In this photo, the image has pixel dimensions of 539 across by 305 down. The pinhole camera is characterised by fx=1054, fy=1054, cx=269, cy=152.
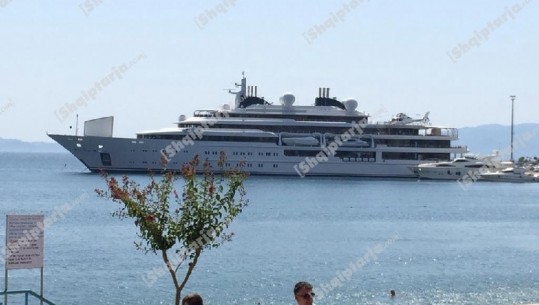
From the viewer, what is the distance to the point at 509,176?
115m

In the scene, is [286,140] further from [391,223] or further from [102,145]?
[391,223]

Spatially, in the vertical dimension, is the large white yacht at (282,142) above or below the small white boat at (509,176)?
above

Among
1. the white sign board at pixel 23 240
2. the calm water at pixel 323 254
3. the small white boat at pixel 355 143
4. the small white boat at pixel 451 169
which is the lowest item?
the calm water at pixel 323 254

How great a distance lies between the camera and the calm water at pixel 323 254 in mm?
29188

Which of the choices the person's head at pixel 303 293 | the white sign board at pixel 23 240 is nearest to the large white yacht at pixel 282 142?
the white sign board at pixel 23 240

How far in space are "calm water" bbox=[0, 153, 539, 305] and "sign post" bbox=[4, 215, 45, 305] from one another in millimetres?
12578

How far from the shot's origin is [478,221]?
60094 millimetres

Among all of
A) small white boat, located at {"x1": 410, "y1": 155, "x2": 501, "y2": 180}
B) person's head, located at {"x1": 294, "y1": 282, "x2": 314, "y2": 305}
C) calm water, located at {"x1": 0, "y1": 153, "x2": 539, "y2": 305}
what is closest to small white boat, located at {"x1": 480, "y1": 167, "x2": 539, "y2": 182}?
small white boat, located at {"x1": 410, "y1": 155, "x2": 501, "y2": 180}

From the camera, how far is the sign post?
13.9 metres

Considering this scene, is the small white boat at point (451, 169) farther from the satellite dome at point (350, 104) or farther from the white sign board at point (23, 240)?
the white sign board at point (23, 240)

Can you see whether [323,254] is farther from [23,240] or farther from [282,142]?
[282,142]

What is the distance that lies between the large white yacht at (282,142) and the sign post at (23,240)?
74066 millimetres

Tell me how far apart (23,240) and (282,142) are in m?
78.9

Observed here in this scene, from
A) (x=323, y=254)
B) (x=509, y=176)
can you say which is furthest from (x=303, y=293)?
(x=509, y=176)
